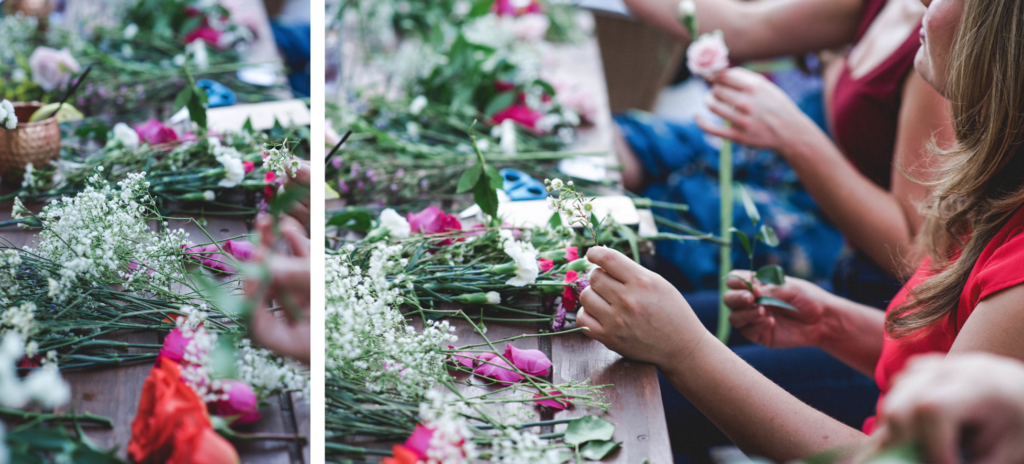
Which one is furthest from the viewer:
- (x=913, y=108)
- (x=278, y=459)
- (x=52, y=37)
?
(x=52, y=37)

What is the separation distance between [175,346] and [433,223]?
410mm

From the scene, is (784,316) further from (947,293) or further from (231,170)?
(231,170)

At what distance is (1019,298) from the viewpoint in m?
0.70

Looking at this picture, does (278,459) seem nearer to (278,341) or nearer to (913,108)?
(278,341)

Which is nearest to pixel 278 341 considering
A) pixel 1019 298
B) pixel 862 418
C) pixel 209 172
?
pixel 209 172

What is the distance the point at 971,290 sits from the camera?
79cm

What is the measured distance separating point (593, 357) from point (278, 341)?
385 mm

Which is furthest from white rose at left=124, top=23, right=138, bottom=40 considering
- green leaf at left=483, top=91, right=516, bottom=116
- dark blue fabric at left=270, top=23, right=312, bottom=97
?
green leaf at left=483, top=91, right=516, bottom=116

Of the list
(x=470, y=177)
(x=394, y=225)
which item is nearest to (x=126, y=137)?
(x=394, y=225)

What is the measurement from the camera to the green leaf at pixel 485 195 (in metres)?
0.92

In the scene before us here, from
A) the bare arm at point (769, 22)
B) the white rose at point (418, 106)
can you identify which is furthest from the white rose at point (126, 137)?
the bare arm at point (769, 22)

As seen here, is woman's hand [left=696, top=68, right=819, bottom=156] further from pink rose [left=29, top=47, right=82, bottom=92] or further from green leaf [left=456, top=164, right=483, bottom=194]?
pink rose [left=29, top=47, right=82, bottom=92]

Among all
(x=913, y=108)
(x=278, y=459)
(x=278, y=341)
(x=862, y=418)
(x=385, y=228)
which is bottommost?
(x=862, y=418)

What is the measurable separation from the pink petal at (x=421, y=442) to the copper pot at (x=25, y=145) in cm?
80
